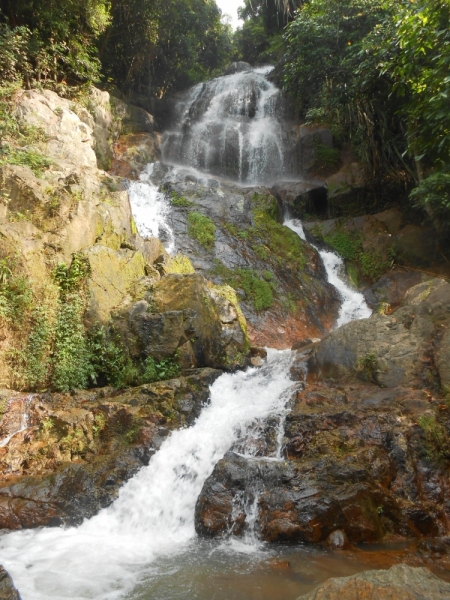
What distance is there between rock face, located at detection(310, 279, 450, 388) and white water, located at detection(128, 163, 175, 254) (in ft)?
22.1

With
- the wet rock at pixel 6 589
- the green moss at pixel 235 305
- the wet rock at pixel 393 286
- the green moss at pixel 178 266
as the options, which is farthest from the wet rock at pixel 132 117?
the wet rock at pixel 6 589

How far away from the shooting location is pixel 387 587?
9.27 feet

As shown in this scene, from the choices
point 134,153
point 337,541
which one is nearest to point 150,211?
point 134,153

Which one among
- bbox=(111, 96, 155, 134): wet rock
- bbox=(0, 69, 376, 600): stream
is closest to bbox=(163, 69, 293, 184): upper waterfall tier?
bbox=(111, 96, 155, 134): wet rock

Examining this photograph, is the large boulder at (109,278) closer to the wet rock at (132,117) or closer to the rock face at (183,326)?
the rock face at (183,326)

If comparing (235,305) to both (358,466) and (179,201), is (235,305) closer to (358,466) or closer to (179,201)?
(358,466)

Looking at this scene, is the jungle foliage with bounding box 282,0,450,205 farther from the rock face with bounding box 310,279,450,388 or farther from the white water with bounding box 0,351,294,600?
the white water with bounding box 0,351,294,600

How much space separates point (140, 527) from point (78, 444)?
1.69m

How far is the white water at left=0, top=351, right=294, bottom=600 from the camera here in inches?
173

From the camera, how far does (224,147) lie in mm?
20500

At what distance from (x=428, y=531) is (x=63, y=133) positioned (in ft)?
43.6

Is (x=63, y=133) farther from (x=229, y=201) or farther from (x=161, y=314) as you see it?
(x=161, y=314)

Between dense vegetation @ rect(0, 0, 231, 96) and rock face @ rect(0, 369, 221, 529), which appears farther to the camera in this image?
dense vegetation @ rect(0, 0, 231, 96)

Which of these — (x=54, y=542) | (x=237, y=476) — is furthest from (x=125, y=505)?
(x=237, y=476)
